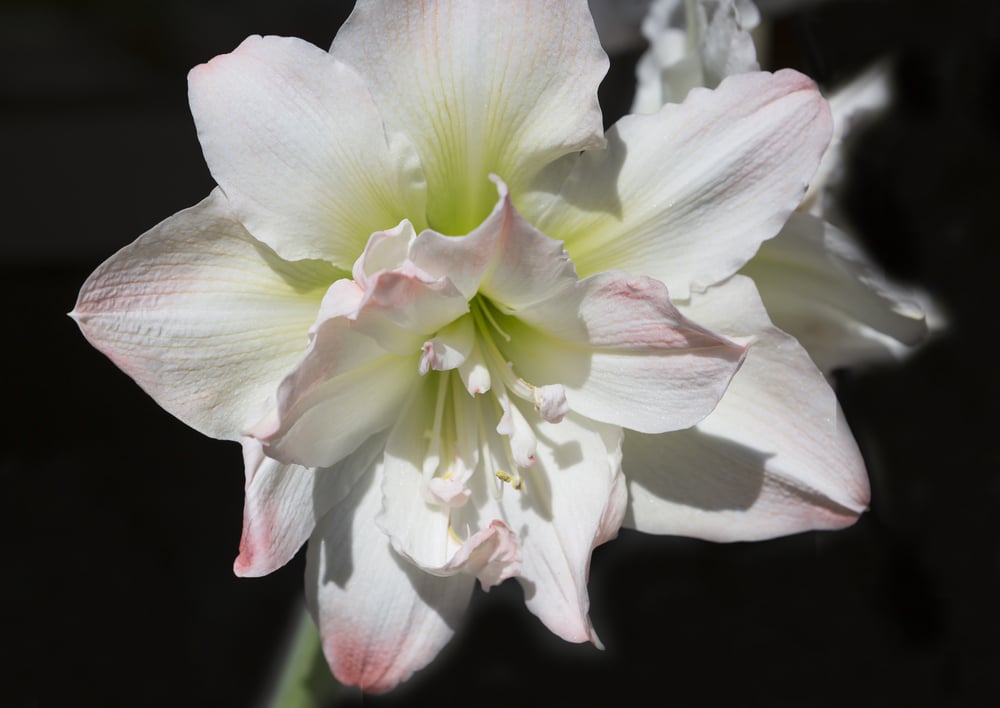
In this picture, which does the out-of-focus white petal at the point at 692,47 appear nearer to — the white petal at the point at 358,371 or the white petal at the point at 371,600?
the white petal at the point at 358,371

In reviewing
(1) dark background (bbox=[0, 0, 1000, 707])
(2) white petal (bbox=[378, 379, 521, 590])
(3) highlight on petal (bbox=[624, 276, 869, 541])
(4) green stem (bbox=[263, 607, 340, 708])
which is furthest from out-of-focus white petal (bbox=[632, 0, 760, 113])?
(1) dark background (bbox=[0, 0, 1000, 707])

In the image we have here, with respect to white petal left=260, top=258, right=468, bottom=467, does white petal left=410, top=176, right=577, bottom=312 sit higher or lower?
higher

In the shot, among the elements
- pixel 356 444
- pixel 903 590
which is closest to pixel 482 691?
pixel 903 590

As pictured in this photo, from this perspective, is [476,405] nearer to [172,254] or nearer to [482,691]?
[172,254]

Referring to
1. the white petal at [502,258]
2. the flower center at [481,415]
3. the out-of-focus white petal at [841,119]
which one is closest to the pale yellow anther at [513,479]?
the flower center at [481,415]

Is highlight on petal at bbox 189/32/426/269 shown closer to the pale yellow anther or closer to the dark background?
the pale yellow anther

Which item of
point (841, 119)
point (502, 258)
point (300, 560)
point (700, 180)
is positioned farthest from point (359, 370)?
point (300, 560)

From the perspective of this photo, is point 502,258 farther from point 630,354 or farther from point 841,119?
point 841,119
